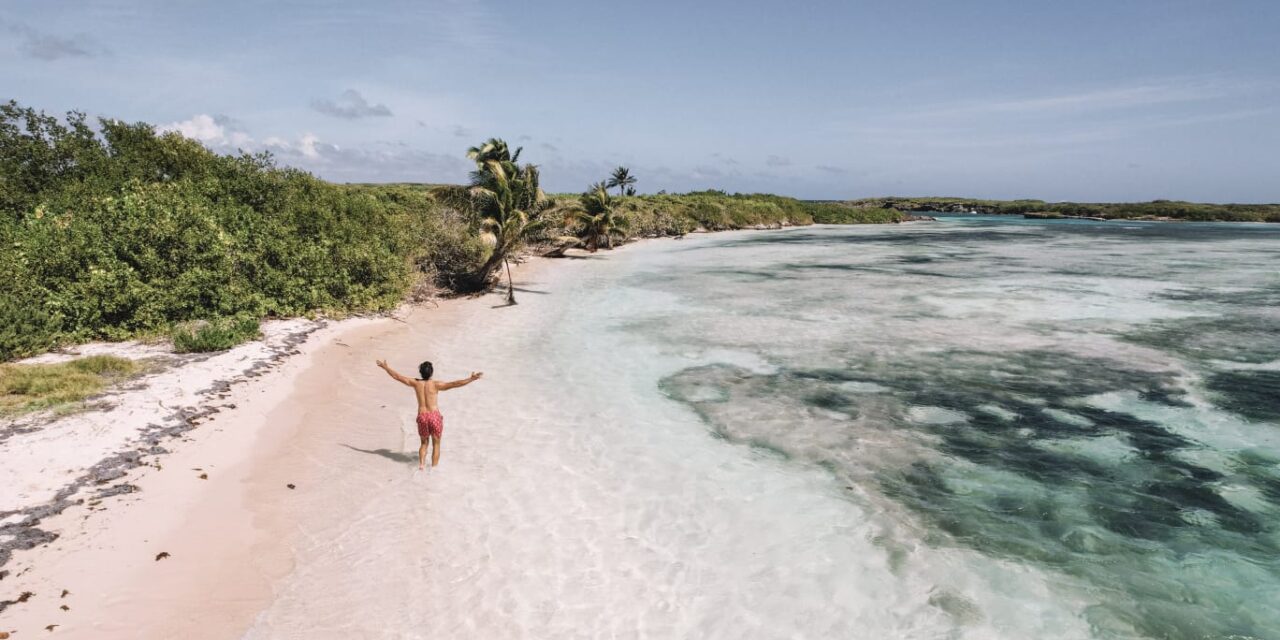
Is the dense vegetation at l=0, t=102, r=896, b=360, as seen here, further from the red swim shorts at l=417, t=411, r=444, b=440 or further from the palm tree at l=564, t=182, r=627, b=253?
the palm tree at l=564, t=182, r=627, b=253

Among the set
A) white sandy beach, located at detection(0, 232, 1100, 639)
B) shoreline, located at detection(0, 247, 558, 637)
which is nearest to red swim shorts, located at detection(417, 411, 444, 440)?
white sandy beach, located at detection(0, 232, 1100, 639)

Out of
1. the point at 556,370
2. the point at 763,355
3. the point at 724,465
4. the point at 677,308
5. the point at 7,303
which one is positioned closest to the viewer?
the point at 724,465

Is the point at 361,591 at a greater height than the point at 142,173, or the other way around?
the point at 142,173

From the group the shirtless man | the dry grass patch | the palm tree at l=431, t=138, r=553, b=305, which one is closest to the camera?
the shirtless man

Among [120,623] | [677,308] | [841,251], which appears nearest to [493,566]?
[120,623]

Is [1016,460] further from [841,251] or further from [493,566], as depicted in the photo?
[841,251]

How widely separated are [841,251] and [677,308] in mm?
36999

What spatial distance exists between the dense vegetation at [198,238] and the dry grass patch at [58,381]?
6.29ft

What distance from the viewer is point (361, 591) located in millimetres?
7133

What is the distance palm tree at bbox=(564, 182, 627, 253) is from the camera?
51.9 metres

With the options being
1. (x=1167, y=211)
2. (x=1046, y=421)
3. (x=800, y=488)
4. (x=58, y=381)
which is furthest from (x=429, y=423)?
(x=1167, y=211)

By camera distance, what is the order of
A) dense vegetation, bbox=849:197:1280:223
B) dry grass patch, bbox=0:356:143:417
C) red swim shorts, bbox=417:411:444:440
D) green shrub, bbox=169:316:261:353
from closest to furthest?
red swim shorts, bbox=417:411:444:440 → dry grass patch, bbox=0:356:143:417 → green shrub, bbox=169:316:261:353 → dense vegetation, bbox=849:197:1280:223

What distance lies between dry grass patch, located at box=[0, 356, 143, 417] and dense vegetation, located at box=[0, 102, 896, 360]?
1.92 metres

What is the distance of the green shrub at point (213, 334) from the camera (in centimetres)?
1486
